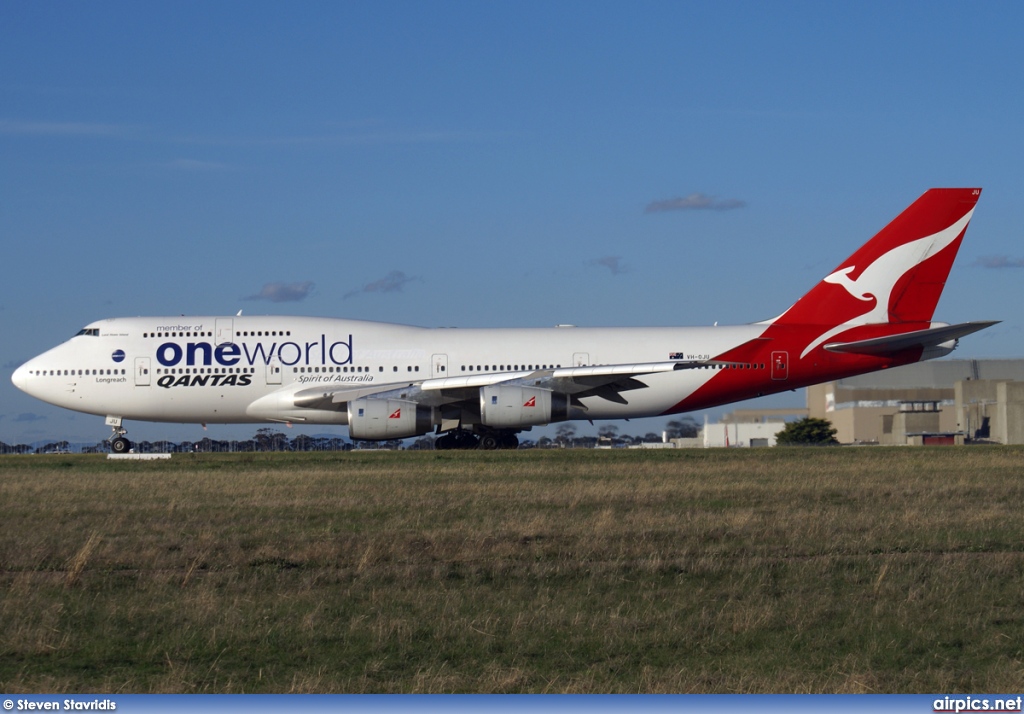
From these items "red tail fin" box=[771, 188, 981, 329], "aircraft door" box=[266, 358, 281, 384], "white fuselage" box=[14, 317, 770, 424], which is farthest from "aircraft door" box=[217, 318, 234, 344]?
"red tail fin" box=[771, 188, 981, 329]

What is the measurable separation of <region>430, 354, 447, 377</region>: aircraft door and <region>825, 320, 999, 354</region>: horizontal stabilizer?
1042 centimetres

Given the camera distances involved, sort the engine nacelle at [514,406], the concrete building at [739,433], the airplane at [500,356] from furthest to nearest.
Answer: the concrete building at [739,433]
the airplane at [500,356]
the engine nacelle at [514,406]

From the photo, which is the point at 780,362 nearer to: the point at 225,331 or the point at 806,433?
the point at 225,331

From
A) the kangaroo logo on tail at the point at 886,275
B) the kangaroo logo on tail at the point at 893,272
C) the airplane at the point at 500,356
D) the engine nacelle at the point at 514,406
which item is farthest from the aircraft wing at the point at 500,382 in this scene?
the kangaroo logo on tail at the point at 886,275

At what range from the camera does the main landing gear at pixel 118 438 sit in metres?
32.8

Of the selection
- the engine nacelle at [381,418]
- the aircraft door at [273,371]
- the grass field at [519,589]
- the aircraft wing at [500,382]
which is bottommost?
the grass field at [519,589]

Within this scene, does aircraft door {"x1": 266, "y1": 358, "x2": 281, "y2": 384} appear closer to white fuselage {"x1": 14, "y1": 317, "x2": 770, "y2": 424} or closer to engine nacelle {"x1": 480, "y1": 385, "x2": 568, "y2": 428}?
white fuselage {"x1": 14, "y1": 317, "x2": 770, "y2": 424}

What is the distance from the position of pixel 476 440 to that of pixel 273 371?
5908 millimetres

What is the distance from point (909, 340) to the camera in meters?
30.1

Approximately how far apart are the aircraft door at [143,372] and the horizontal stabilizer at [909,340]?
61.0 feet

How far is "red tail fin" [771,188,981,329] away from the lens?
31641mm

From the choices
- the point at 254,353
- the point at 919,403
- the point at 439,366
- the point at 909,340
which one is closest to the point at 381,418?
the point at 439,366

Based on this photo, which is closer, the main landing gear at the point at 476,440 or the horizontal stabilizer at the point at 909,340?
the horizontal stabilizer at the point at 909,340

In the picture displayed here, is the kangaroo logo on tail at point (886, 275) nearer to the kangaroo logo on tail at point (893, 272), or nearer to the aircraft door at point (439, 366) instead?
the kangaroo logo on tail at point (893, 272)
